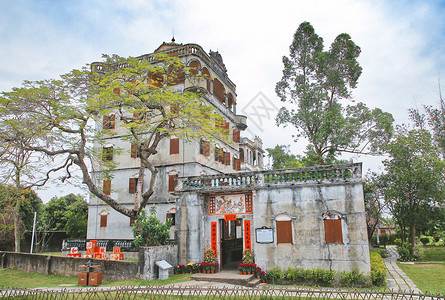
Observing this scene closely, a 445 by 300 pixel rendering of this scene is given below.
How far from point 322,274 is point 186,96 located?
409 inches

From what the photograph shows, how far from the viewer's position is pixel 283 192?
12.7 m

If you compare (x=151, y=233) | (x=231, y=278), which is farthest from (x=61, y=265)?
(x=231, y=278)

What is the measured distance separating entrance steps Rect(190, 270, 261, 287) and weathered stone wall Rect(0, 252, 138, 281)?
8.20ft

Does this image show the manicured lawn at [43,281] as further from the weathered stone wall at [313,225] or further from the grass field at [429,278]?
the grass field at [429,278]

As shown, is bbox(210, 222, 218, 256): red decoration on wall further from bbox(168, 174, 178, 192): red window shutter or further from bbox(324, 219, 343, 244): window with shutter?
bbox(168, 174, 178, 192): red window shutter

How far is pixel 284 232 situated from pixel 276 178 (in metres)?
2.14

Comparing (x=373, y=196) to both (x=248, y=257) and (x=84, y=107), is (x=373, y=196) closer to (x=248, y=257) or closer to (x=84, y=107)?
(x=248, y=257)

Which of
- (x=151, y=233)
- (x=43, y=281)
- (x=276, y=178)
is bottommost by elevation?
(x=43, y=281)

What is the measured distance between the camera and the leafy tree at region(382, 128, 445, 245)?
20.0 metres

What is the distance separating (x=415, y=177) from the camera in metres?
20.2

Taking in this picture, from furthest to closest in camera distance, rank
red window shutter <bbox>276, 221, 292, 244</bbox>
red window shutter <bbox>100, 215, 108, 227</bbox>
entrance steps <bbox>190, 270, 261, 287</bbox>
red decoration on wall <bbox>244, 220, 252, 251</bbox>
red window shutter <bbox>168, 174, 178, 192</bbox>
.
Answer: red window shutter <bbox>100, 215, 108, 227</bbox> → red window shutter <bbox>168, 174, 178, 192</bbox> → red decoration on wall <bbox>244, 220, 252, 251</bbox> → red window shutter <bbox>276, 221, 292, 244</bbox> → entrance steps <bbox>190, 270, 261, 287</bbox>

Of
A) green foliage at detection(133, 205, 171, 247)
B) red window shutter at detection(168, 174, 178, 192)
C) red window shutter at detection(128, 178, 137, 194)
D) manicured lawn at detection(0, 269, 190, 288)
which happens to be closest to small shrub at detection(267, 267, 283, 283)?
manicured lawn at detection(0, 269, 190, 288)

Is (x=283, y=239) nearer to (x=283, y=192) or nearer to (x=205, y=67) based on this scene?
(x=283, y=192)

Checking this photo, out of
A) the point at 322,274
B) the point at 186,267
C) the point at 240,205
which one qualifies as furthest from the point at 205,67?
the point at 322,274
